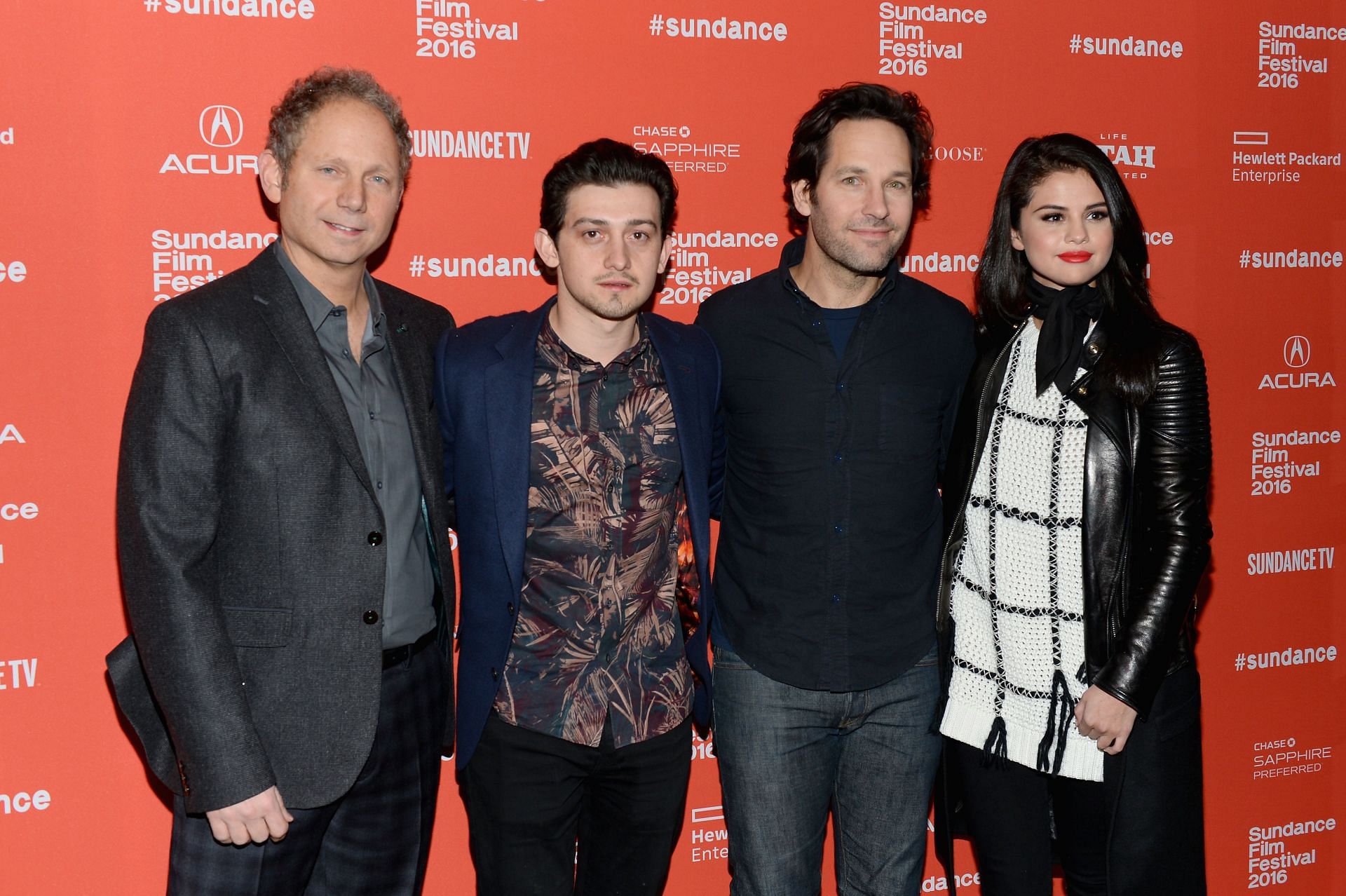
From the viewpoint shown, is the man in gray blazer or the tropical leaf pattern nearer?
the man in gray blazer

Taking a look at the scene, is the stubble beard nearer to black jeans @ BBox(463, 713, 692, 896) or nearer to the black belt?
black jeans @ BBox(463, 713, 692, 896)

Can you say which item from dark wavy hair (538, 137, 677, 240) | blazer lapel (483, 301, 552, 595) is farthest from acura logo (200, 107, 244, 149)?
blazer lapel (483, 301, 552, 595)

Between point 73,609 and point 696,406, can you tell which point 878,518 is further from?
point 73,609

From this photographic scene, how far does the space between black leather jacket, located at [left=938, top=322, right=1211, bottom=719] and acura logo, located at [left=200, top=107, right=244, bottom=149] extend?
2.05m

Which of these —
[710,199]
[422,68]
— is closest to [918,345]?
[710,199]

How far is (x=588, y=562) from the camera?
235 cm

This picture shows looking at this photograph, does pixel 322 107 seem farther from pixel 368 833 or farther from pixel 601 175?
pixel 368 833

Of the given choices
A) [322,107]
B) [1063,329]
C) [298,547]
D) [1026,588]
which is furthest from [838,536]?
[322,107]

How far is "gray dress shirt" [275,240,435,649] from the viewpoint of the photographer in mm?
2234

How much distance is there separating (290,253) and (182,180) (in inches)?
24.4

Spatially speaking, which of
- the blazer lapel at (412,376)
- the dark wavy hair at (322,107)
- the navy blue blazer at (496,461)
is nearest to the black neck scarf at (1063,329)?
the navy blue blazer at (496,461)

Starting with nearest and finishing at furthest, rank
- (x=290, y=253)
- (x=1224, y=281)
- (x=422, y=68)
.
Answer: (x=290, y=253) < (x=422, y=68) < (x=1224, y=281)

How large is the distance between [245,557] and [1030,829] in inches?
69.9

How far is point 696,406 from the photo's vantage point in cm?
252
